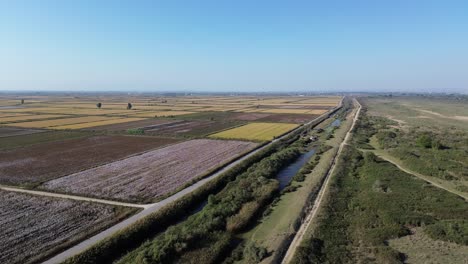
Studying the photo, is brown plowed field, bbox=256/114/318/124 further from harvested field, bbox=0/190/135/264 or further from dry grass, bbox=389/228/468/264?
harvested field, bbox=0/190/135/264

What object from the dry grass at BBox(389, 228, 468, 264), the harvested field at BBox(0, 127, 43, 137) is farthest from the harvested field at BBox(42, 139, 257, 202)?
the harvested field at BBox(0, 127, 43, 137)

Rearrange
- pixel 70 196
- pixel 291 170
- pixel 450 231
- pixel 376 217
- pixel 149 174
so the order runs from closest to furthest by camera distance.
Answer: pixel 450 231, pixel 376 217, pixel 70 196, pixel 149 174, pixel 291 170

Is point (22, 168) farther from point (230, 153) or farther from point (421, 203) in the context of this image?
point (421, 203)

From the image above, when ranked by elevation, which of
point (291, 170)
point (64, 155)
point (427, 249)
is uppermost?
point (427, 249)

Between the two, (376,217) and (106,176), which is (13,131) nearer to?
(106,176)

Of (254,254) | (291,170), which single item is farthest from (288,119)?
(254,254)

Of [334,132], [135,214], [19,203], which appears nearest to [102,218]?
[135,214]
